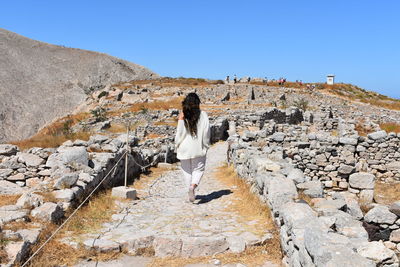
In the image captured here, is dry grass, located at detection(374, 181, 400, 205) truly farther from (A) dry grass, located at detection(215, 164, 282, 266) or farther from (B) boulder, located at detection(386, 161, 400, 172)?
(A) dry grass, located at detection(215, 164, 282, 266)

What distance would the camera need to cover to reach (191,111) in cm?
740

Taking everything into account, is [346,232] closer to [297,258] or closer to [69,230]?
[297,258]

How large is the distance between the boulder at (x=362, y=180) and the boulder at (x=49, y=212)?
24.3 ft

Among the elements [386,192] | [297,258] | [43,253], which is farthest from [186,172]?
[386,192]

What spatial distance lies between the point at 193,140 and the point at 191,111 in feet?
2.00

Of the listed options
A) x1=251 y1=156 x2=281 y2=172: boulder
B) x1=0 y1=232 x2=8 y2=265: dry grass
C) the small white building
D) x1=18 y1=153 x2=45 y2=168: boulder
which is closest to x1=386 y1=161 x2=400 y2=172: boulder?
x1=251 y1=156 x2=281 y2=172: boulder

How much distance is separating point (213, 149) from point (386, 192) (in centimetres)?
1060

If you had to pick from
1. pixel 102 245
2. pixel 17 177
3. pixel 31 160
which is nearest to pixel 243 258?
pixel 102 245

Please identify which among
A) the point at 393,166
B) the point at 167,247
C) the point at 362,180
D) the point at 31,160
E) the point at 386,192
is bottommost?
the point at 386,192

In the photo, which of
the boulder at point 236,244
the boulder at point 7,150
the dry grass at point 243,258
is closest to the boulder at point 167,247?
the dry grass at point 243,258

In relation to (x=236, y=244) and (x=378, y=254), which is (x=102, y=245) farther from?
(x=378, y=254)

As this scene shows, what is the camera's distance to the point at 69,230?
595 centimetres

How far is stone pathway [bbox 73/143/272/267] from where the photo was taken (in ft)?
17.2

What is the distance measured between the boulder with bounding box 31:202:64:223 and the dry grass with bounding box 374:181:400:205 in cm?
814
